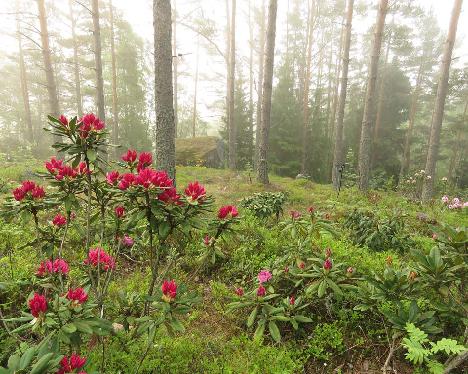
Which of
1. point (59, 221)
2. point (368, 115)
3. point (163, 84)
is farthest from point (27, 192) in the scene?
point (368, 115)

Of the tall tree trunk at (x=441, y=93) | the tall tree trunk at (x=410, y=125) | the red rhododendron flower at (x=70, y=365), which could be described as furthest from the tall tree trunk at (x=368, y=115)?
the red rhododendron flower at (x=70, y=365)

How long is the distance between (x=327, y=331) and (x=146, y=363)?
6.16 feet

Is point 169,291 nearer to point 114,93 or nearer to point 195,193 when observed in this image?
point 195,193

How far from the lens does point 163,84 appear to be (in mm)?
5520

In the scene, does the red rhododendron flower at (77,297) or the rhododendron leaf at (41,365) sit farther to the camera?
the red rhododendron flower at (77,297)

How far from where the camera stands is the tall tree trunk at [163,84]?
17.9ft

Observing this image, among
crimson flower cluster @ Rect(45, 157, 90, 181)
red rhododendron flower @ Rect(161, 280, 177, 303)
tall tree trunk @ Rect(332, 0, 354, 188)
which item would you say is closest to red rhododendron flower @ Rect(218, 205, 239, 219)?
red rhododendron flower @ Rect(161, 280, 177, 303)

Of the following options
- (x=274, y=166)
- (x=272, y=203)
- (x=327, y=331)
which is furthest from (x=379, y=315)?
(x=274, y=166)

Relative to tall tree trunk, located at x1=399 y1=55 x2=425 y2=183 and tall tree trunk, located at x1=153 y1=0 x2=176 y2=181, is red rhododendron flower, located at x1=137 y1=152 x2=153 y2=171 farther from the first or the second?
tall tree trunk, located at x1=399 y1=55 x2=425 y2=183

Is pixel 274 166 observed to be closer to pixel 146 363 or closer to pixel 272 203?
pixel 272 203

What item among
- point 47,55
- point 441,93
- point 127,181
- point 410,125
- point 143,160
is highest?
point 47,55

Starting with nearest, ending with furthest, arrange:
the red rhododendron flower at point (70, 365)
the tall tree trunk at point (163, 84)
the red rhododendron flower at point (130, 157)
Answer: the red rhododendron flower at point (70, 365), the red rhododendron flower at point (130, 157), the tall tree trunk at point (163, 84)

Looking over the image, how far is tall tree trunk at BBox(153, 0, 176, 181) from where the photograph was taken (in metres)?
5.45

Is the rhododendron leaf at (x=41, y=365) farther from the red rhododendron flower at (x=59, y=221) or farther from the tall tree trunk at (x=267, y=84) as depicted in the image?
the tall tree trunk at (x=267, y=84)
